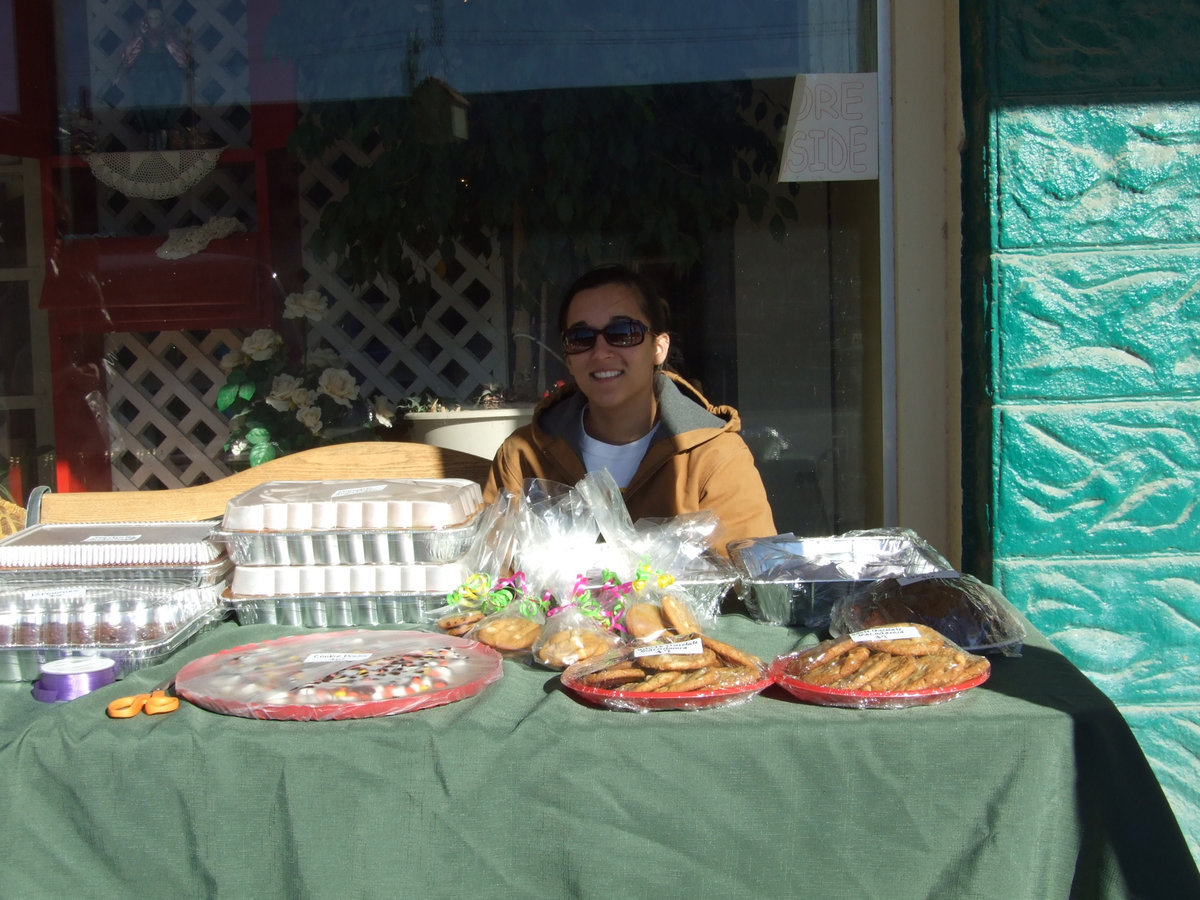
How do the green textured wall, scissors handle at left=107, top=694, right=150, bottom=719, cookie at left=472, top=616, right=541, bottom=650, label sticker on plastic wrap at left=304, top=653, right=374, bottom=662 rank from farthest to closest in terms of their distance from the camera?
the green textured wall, cookie at left=472, top=616, right=541, bottom=650, label sticker on plastic wrap at left=304, top=653, right=374, bottom=662, scissors handle at left=107, top=694, right=150, bottom=719

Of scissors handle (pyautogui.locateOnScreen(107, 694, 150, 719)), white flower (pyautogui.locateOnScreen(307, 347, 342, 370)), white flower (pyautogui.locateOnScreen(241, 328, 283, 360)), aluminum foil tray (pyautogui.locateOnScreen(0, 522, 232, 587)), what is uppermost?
white flower (pyautogui.locateOnScreen(241, 328, 283, 360))

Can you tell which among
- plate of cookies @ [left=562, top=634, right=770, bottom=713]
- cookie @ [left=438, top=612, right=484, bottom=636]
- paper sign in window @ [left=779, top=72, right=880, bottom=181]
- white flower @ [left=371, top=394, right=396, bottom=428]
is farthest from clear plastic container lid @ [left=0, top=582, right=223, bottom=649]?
paper sign in window @ [left=779, top=72, right=880, bottom=181]

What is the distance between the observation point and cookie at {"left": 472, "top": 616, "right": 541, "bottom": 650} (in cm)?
151

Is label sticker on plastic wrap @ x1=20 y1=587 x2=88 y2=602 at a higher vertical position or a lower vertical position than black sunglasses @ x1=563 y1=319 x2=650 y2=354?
lower

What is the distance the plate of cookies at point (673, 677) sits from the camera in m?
1.25

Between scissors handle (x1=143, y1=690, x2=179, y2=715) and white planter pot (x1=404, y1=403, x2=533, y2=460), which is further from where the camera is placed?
white planter pot (x1=404, y1=403, x2=533, y2=460)

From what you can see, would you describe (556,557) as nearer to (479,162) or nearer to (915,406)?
(915,406)

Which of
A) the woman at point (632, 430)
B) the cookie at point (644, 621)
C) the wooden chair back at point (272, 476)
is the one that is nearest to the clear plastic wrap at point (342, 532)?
the cookie at point (644, 621)

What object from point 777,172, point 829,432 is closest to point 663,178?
point 777,172

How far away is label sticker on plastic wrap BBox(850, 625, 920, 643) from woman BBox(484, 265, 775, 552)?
71 cm

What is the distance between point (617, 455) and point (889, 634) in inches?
41.6

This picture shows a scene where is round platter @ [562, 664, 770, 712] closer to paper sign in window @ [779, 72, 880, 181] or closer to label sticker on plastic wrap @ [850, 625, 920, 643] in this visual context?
label sticker on plastic wrap @ [850, 625, 920, 643]

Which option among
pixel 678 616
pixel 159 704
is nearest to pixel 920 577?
pixel 678 616

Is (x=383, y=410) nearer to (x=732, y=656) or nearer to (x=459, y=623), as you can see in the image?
(x=459, y=623)
